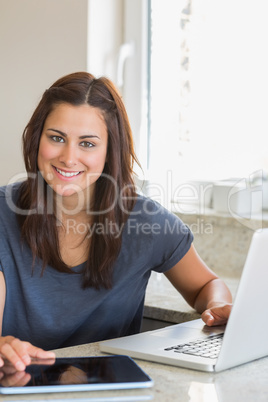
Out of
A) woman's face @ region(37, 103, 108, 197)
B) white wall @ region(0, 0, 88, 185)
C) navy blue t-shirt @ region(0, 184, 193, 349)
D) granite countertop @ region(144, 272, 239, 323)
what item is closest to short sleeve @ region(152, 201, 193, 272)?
navy blue t-shirt @ region(0, 184, 193, 349)

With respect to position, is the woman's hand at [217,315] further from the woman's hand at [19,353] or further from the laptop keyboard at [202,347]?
the woman's hand at [19,353]

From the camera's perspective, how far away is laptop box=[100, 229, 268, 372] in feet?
3.37

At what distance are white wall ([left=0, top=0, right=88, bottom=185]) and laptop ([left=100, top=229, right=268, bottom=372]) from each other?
137 cm

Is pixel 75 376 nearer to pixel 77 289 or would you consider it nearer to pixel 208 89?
pixel 77 289

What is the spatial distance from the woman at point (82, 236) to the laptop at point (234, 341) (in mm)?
262

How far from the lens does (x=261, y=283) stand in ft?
3.48

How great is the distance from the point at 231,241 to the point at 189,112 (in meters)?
0.53

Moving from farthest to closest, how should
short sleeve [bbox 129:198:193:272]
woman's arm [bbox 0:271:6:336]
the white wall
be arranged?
the white wall
short sleeve [bbox 129:198:193:272]
woman's arm [bbox 0:271:6:336]

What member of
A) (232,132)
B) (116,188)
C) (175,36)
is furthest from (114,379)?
(175,36)

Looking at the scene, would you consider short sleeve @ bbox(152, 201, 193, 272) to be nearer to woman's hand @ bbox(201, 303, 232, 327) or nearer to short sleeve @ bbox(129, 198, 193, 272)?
short sleeve @ bbox(129, 198, 193, 272)

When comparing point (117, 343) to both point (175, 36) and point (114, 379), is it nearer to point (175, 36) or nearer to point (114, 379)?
point (114, 379)

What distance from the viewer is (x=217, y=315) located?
138 centimetres

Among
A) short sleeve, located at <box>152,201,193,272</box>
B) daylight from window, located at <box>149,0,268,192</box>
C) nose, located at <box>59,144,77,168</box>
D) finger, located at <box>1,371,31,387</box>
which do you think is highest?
daylight from window, located at <box>149,0,268,192</box>

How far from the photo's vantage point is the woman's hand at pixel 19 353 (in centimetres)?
106
